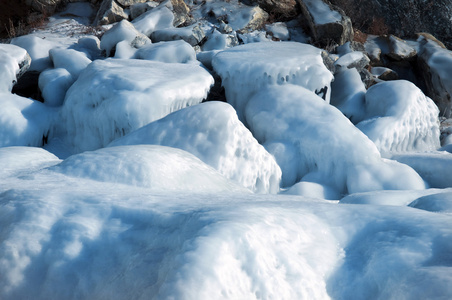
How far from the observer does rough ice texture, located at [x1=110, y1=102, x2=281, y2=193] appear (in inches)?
157

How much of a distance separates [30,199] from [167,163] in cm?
93

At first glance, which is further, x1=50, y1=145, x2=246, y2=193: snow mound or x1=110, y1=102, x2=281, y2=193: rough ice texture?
x1=110, y1=102, x2=281, y2=193: rough ice texture

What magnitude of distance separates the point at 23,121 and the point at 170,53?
2.19m

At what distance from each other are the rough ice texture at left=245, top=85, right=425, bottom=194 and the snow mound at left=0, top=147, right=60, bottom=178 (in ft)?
7.21

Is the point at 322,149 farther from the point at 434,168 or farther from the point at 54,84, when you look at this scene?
the point at 54,84

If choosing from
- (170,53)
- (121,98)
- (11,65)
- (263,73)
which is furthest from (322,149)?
(11,65)

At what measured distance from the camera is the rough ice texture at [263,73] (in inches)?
228

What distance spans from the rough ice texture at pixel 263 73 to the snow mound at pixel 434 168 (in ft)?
4.92

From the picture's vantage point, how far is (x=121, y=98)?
Answer: 4797 millimetres

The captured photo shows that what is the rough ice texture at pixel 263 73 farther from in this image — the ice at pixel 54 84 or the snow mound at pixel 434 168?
the ice at pixel 54 84

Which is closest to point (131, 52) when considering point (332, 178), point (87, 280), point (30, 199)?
point (332, 178)

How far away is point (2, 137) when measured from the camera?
16.3ft

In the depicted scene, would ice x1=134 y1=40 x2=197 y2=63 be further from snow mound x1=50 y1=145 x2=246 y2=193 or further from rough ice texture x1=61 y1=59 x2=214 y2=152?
snow mound x1=50 y1=145 x2=246 y2=193

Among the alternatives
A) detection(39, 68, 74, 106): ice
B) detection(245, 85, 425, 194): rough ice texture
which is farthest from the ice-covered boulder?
detection(245, 85, 425, 194): rough ice texture
